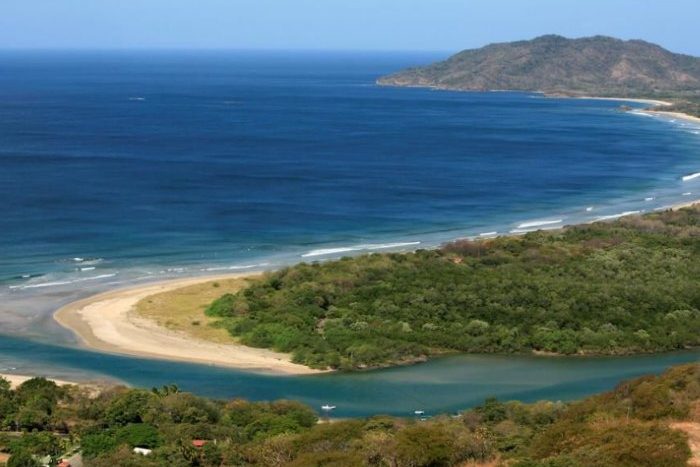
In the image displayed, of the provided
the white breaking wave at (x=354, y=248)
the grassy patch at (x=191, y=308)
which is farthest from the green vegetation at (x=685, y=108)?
the grassy patch at (x=191, y=308)

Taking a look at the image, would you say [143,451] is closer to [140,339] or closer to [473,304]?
[140,339]

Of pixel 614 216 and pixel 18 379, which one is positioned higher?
pixel 614 216

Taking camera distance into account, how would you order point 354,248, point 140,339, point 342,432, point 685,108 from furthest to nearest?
1. point 685,108
2. point 354,248
3. point 140,339
4. point 342,432

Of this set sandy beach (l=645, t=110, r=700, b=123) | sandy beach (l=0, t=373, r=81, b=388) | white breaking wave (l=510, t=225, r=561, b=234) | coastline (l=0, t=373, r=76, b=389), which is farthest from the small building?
sandy beach (l=645, t=110, r=700, b=123)

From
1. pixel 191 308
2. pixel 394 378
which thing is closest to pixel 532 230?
pixel 191 308

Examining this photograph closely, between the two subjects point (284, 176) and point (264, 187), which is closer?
point (264, 187)

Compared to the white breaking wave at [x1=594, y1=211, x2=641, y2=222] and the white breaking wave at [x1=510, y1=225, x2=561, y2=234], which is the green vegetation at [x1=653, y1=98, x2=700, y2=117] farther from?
the white breaking wave at [x1=510, y1=225, x2=561, y2=234]

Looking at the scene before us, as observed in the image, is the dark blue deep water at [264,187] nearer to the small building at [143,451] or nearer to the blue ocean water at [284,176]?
the blue ocean water at [284,176]

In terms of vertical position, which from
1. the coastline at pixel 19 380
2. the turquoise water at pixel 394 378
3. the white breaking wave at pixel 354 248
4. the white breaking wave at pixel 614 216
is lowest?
the turquoise water at pixel 394 378

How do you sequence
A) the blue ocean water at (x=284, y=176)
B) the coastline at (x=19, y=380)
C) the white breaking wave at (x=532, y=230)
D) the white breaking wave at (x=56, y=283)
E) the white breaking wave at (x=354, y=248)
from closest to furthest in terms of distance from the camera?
the coastline at (x=19, y=380), the white breaking wave at (x=56, y=283), the white breaking wave at (x=354, y=248), the blue ocean water at (x=284, y=176), the white breaking wave at (x=532, y=230)
